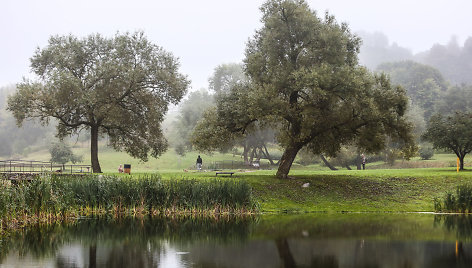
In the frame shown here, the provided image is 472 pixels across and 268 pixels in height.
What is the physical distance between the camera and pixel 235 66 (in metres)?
105

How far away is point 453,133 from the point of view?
4903 centimetres

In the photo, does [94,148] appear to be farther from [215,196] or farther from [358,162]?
[358,162]

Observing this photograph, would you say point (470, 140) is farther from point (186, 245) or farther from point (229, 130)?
point (186, 245)

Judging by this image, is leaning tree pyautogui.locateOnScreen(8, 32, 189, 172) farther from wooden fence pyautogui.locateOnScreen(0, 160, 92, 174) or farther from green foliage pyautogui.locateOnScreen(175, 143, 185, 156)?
green foliage pyautogui.locateOnScreen(175, 143, 185, 156)

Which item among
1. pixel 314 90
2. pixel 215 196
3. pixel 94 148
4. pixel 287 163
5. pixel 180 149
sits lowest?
pixel 215 196

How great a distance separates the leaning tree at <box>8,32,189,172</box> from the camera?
141 ft

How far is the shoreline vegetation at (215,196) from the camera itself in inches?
984

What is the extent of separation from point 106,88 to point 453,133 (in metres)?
35.9

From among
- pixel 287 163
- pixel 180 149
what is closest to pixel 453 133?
pixel 287 163

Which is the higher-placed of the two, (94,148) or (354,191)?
(94,148)

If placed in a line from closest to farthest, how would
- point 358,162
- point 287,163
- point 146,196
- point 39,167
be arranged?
point 146,196 → point 287,163 → point 39,167 → point 358,162

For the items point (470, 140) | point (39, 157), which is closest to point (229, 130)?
point (470, 140)

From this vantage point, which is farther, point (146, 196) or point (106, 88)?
point (106, 88)

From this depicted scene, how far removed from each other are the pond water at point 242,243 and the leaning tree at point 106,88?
20.2 meters
